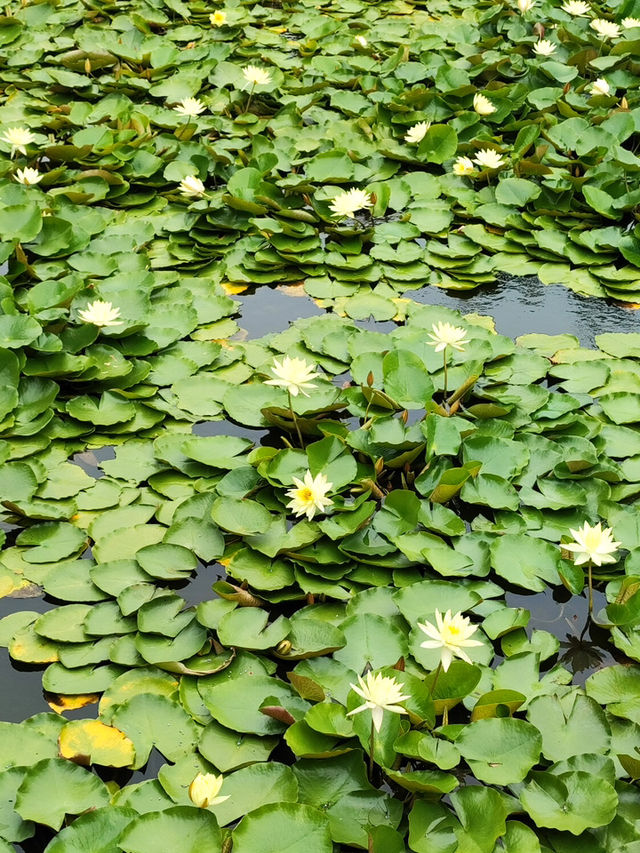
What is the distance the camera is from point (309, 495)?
2.24 m

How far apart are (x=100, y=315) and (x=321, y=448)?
0.96 meters

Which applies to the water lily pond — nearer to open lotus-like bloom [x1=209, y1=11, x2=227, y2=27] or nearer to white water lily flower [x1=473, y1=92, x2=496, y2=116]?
white water lily flower [x1=473, y1=92, x2=496, y2=116]

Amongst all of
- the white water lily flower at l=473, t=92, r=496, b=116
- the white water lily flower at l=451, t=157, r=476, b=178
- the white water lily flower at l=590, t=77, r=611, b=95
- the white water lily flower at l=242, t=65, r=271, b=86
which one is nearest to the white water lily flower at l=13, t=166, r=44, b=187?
the white water lily flower at l=242, t=65, r=271, b=86

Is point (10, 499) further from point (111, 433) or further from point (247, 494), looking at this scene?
point (247, 494)

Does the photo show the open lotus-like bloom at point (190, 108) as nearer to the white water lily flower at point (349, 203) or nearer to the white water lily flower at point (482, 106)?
the white water lily flower at point (349, 203)

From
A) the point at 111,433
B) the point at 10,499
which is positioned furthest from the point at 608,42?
the point at 10,499

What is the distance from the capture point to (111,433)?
2.76 metres

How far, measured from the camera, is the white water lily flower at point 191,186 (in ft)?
12.0

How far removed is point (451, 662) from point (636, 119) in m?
3.21

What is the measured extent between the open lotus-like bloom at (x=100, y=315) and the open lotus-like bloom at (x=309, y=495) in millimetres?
1026

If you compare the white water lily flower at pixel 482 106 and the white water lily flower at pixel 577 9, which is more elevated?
the white water lily flower at pixel 577 9

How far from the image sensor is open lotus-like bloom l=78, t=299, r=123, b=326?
290cm

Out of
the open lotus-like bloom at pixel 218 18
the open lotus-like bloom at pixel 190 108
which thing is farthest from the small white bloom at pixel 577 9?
the open lotus-like bloom at pixel 190 108

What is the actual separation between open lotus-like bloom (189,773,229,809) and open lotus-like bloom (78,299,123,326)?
1670mm
